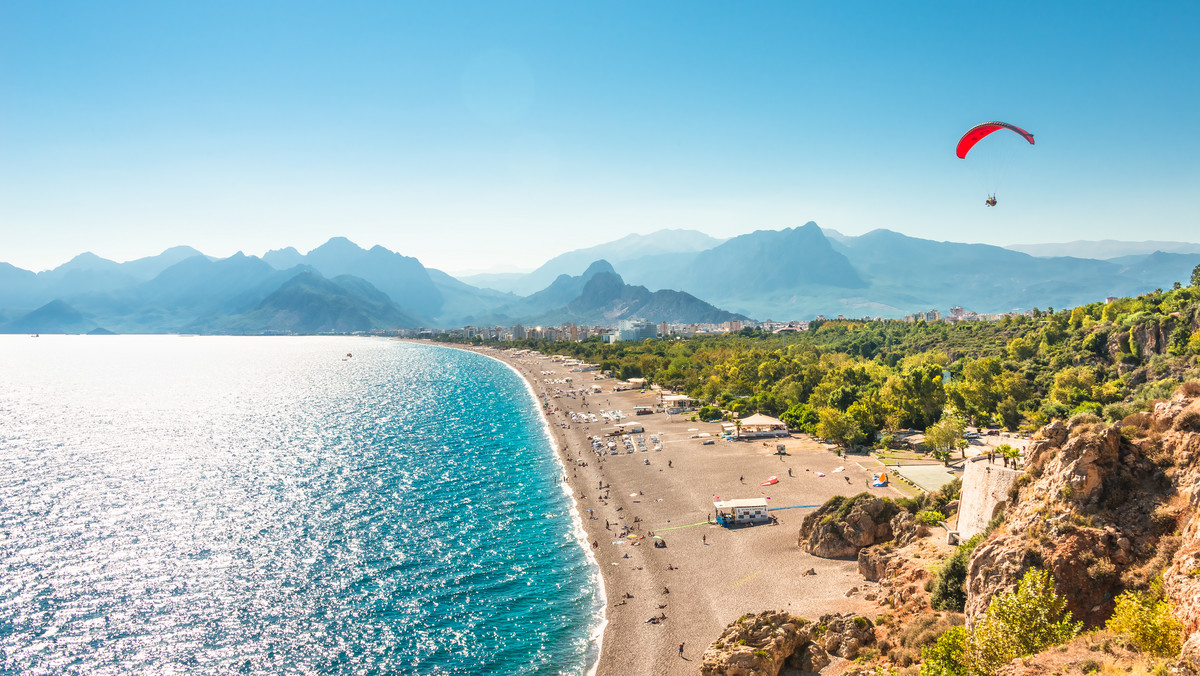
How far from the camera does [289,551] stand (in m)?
31.2

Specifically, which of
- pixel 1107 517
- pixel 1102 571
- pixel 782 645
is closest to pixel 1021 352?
pixel 1107 517

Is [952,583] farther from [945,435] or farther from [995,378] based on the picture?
[995,378]

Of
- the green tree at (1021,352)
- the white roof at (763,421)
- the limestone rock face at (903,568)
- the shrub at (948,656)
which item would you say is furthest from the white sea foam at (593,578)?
the green tree at (1021,352)

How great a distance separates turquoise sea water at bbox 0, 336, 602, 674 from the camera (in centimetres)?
2248

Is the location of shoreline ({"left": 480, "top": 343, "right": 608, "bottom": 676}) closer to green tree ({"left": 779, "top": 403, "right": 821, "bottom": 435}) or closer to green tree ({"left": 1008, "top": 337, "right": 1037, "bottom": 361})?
green tree ({"left": 779, "top": 403, "right": 821, "bottom": 435})

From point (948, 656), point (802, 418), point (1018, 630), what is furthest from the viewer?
point (802, 418)

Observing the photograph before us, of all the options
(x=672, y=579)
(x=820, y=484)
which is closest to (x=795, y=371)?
(x=820, y=484)

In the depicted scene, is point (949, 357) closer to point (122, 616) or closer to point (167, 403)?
point (122, 616)

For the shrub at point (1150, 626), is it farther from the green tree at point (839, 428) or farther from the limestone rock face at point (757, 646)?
the green tree at point (839, 428)

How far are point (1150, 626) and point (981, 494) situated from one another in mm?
10873

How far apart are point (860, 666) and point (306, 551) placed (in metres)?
27.2

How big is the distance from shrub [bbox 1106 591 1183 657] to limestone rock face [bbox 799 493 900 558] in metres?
15.4

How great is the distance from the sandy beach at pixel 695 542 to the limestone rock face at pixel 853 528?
0.89m

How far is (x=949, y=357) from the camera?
3265 inches
